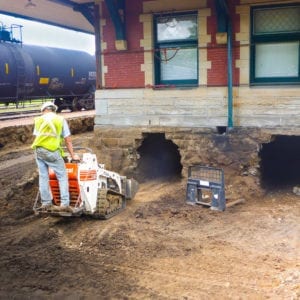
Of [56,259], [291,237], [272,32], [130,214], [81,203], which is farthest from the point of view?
[272,32]

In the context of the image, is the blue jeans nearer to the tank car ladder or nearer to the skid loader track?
the skid loader track

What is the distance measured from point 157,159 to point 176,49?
333 cm

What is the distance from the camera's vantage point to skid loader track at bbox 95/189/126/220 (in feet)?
28.8

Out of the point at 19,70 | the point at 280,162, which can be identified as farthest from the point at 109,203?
the point at 19,70

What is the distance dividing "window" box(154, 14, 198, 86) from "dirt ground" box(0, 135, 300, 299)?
114 inches

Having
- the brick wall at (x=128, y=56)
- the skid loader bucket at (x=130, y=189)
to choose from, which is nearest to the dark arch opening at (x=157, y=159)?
the brick wall at (x=128, y=56)

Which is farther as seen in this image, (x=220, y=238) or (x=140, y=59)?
(x=140, y=59)

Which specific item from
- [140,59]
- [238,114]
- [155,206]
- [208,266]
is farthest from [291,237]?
[140,59]

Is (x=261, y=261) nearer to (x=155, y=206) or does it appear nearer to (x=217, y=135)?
(x=155, y=206)

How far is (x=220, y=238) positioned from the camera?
7895 mm

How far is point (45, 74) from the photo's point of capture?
2312 cm

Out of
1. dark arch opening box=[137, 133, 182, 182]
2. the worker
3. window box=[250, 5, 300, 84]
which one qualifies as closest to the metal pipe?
window box=[250, 5, 300, 84]

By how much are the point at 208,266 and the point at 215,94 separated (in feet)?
16.9

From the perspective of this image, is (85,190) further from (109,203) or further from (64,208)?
(109,203)
